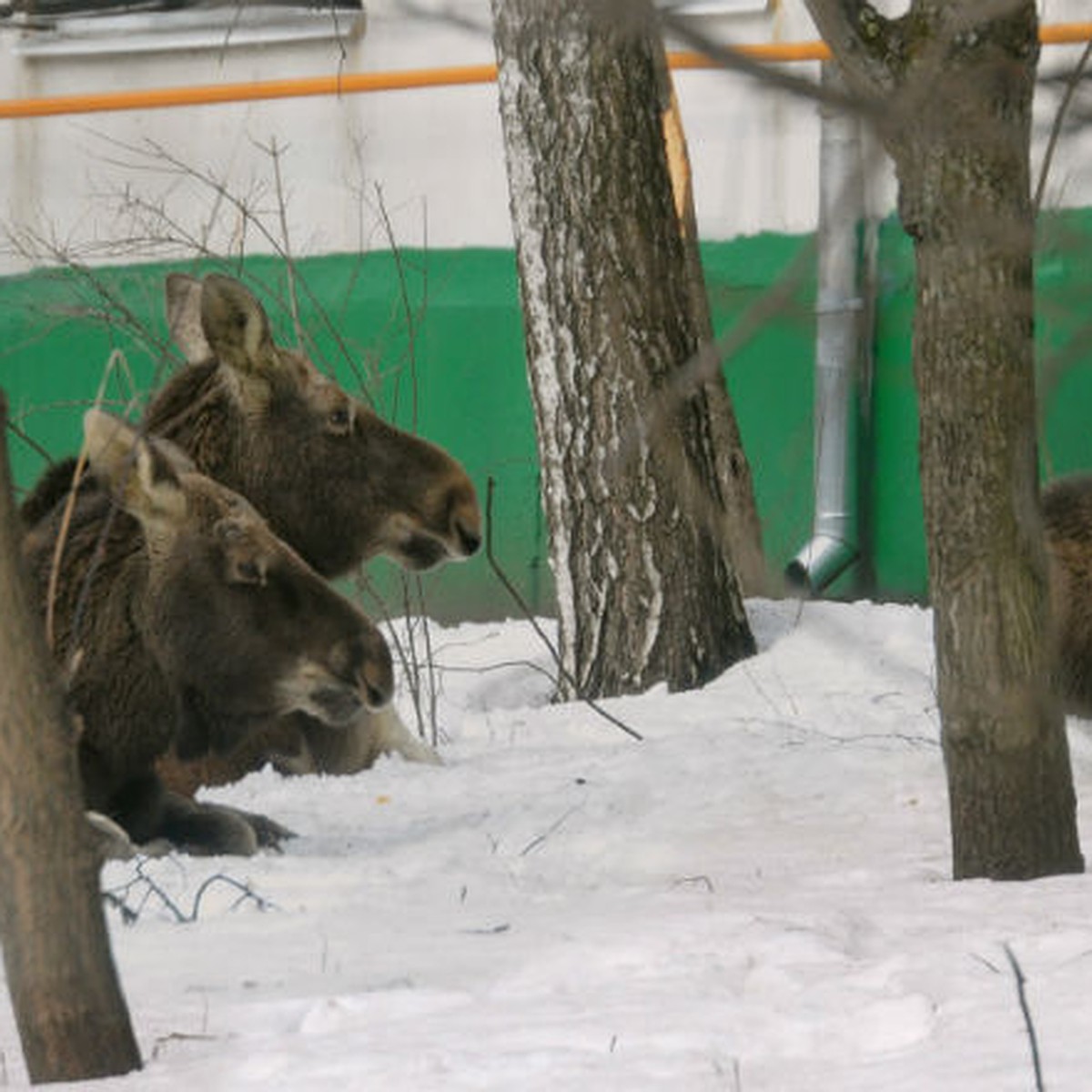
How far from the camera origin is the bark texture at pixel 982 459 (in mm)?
5125

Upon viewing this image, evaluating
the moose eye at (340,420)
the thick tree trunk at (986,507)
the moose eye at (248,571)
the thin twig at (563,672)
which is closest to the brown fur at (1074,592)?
the thin twig at (563,672)

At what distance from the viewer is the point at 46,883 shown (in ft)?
13.1

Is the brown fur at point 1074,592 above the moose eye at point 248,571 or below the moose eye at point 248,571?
below

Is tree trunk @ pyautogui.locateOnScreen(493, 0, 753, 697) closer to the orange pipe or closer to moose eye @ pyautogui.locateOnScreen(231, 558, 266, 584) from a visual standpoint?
moose eye @ pyautogui.locateOnScreen(231, 558, 266, 584)

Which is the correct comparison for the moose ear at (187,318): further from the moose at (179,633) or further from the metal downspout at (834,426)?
the metal downspout at (834,426)

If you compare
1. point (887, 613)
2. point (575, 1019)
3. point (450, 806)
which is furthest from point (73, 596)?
point (887, 613)

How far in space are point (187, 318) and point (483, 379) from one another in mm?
4929

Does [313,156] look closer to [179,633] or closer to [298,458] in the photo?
[298,458]

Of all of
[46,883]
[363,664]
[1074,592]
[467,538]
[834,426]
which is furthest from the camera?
[834,426]

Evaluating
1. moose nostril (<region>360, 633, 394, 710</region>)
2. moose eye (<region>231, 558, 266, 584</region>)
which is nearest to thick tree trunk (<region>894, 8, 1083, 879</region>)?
moose nostril (<region>360, 633, 394, 710</region>)

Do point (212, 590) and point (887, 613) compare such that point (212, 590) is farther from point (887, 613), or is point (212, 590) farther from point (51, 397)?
point (51, 397)

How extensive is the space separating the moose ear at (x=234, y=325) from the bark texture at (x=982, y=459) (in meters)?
2.35

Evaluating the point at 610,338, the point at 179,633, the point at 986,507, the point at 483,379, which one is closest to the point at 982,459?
the point at 986,507

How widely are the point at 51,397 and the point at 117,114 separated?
1426mm
